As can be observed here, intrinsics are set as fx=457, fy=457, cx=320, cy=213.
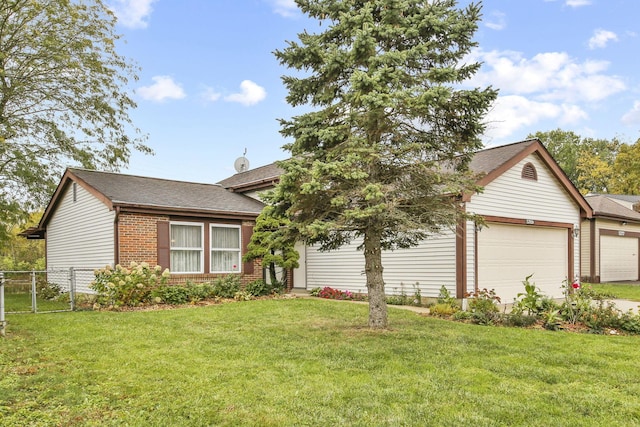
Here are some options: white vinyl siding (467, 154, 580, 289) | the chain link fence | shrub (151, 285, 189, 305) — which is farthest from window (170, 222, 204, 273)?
white vinyl siding (467, 154, 580, 289)

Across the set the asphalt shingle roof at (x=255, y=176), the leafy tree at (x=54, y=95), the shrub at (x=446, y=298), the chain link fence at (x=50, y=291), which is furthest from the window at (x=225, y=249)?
the leafy tree at (x=54, y=95)

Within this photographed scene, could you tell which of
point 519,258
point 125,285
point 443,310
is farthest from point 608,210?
point 125,285

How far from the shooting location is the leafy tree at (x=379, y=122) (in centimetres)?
688

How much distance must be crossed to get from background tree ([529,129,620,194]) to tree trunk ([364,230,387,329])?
4152 cm

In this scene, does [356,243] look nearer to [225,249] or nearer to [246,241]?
[246,241]

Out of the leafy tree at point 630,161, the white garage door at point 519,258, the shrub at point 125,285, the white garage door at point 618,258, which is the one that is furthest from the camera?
the leafy tree at point 630,161

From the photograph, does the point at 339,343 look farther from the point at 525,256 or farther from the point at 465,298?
the point at 525,256

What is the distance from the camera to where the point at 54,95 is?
18.2m

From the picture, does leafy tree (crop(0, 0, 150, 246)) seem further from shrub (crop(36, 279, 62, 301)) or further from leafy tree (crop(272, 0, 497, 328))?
leafy tree (crop(272, 0, 497, 328))

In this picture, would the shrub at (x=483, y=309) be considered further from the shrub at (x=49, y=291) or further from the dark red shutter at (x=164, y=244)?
the shrub at (x=49, y=291)

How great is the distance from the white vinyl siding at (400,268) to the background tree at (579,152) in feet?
120

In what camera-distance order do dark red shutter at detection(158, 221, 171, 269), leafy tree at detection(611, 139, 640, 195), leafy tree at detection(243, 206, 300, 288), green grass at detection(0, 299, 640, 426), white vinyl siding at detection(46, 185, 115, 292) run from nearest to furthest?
green grass at detection(0, 299, 640, 426), dark red shutter at detection(158, 221, 171, 269), white vinyl siding at detection(46, 185, 115, 292), leafy tree at detection(243, 206, 300, 288), leafy tree at detection(611, 139, 640, 195)

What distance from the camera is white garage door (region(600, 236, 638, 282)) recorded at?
1978cm

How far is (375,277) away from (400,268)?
16.5 feet
